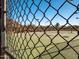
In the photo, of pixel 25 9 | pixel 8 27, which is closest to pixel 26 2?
pixel 25 9

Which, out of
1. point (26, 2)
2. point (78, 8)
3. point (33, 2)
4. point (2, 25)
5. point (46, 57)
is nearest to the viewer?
point (78, 8)

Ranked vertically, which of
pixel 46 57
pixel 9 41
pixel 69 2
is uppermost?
pixel 69 2

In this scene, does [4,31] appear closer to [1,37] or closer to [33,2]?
[1,37]

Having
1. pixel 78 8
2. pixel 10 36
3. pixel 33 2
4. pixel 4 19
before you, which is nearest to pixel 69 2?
pixel 78 8

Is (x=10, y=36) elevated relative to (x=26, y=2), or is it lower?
lower

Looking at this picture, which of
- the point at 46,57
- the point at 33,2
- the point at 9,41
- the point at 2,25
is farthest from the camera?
the point at 46,57

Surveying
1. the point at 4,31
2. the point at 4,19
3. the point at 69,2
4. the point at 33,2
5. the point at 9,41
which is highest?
the point at 69,2

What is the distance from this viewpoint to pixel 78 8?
680 mm

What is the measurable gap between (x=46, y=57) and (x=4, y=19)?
3.06m

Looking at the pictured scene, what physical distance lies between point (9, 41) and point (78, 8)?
1.70 meters

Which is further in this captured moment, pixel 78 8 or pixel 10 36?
pixel 10 36

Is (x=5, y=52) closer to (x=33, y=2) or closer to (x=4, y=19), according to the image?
(x=4, y=19)

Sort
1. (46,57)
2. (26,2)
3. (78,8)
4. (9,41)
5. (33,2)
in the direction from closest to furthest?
(78,8), (33,2), (26,2), (9,41), (46,57)

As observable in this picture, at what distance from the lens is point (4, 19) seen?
2041 mm
